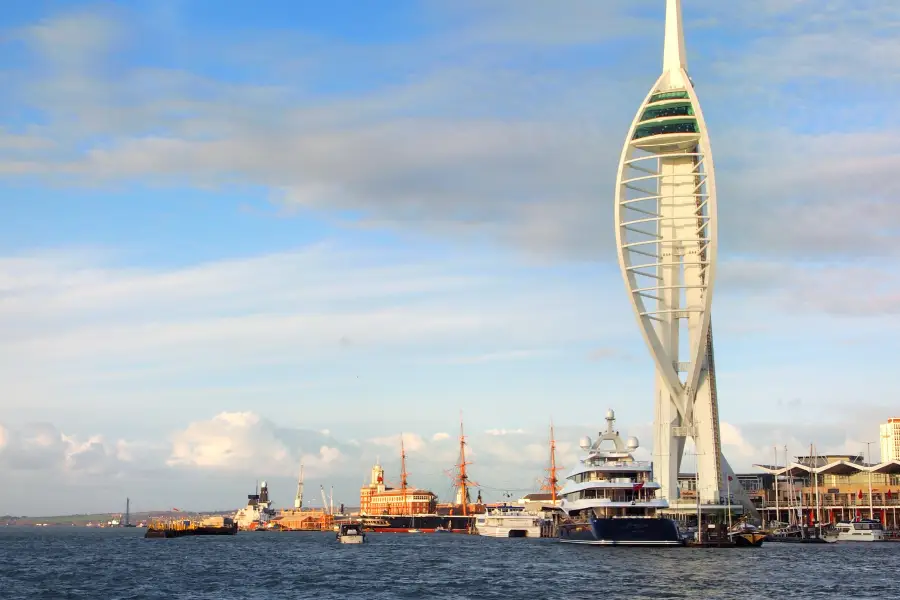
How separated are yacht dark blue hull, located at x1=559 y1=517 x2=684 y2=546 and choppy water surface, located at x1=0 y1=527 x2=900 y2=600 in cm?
108

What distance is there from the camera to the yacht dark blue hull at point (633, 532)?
317 ft

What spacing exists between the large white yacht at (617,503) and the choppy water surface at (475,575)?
1.36 meters

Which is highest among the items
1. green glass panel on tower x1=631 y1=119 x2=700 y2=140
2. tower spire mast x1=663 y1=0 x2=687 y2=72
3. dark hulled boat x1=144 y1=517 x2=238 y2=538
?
tower spire mast x1=663 y1=0 x2=687 y2=72

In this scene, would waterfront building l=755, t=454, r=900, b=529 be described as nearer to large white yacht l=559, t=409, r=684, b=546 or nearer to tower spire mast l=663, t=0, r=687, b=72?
tower spire mast l=663, t=0, r=687, b=72

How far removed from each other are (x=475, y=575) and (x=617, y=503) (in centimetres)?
2781

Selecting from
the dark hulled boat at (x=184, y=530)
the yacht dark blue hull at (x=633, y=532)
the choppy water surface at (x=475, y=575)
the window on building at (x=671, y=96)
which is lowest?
the dark hulled boat at (x=184, y=530)

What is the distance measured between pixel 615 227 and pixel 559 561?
64025 mm

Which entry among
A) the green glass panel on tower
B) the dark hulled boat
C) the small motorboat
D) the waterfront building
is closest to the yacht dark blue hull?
the small motorboat

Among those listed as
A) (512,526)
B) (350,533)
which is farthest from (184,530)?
(512,526)

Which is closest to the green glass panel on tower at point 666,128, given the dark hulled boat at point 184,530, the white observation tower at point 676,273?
the white observation tower at point 676,273

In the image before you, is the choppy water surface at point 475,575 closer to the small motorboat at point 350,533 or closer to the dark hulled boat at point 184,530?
the small motorboat at point 350,533

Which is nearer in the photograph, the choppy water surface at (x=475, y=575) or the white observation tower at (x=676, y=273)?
the choppy water surface at (x=475, y=575)

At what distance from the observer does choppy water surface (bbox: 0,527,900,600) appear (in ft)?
204

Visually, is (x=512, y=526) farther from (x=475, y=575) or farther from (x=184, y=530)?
(x=475, y=575)
